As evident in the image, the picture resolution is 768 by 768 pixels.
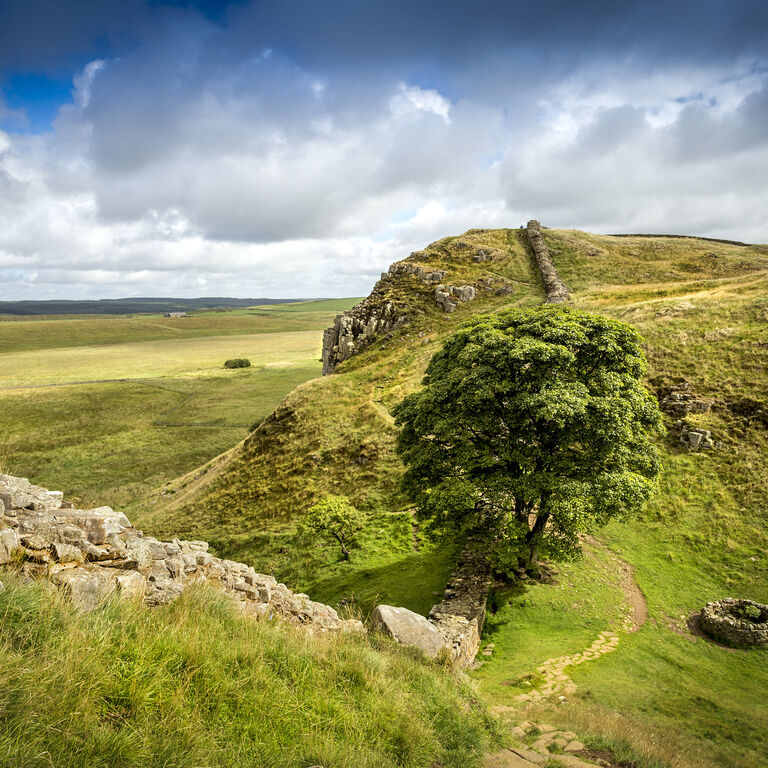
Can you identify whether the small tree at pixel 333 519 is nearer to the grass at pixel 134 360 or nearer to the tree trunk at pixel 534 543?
the tree trunk at pixel 534 543

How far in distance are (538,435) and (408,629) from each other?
31.1 ft

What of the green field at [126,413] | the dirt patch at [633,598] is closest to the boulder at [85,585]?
the green field at [126,413]

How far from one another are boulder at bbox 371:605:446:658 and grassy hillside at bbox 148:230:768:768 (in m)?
1.88

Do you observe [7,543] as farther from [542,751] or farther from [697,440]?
[697,440]

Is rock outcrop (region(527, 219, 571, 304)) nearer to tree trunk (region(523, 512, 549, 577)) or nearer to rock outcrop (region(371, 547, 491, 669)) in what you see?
tree trunk (region(523, 512, 549, 577))

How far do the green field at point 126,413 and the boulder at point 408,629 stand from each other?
1087 centimetres

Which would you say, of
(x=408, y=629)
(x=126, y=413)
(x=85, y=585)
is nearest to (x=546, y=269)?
(x=408, y=629)

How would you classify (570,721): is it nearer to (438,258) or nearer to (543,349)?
(543,349)

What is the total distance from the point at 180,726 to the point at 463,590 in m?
14.5

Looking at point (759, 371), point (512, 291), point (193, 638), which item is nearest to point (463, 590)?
point (193, 638)

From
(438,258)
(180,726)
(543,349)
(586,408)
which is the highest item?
(438,258)

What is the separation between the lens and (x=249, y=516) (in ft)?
105

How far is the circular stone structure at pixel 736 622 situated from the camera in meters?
15.4

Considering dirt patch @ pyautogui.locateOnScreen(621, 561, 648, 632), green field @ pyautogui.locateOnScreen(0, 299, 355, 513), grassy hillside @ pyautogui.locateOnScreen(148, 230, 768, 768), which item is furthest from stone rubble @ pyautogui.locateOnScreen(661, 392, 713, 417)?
green field @ pyautogui.locateOnScreen(0, 299, 355, 513)
